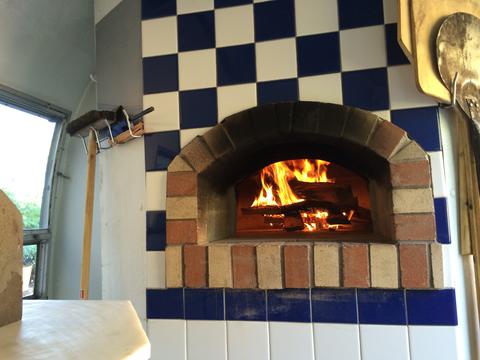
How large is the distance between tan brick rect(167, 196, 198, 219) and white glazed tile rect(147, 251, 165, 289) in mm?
162

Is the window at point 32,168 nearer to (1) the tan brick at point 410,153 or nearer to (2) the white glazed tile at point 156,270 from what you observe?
(2) the white glazed tile at point 156,270

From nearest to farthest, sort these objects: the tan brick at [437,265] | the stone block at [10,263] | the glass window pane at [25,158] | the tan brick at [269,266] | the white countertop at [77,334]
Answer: the white countertop at [77,334], the stone block at [10,263], the tan brick at [437,265], the tan brick at [269,266], the glass window pane at [25,158]

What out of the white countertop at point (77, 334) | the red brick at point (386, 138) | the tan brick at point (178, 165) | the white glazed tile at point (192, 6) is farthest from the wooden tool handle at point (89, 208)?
the red brick at point (386, 138)

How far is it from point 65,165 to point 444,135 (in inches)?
81.6

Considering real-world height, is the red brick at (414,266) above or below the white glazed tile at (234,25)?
below

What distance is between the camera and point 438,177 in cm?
111

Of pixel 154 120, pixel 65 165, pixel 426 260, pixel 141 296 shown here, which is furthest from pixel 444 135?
pixel 65 165

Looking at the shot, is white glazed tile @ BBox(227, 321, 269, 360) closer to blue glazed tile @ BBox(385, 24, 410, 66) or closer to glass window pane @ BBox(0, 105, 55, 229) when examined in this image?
blue glazed tile @ BBox(385, 24, 410, 66)

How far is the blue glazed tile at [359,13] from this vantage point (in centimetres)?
121

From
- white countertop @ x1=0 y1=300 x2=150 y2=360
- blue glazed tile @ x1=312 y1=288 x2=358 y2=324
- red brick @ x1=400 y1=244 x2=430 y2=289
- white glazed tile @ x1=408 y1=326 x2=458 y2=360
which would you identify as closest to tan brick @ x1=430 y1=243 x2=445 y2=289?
red brick @ x1=400 y1=244 x2=430 y2=289

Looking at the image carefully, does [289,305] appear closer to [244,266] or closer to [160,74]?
[244,266]

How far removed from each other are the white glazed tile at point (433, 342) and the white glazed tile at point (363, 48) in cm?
86

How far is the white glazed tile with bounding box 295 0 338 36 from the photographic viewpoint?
1238 millimetres

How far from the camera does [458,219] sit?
1.12m
